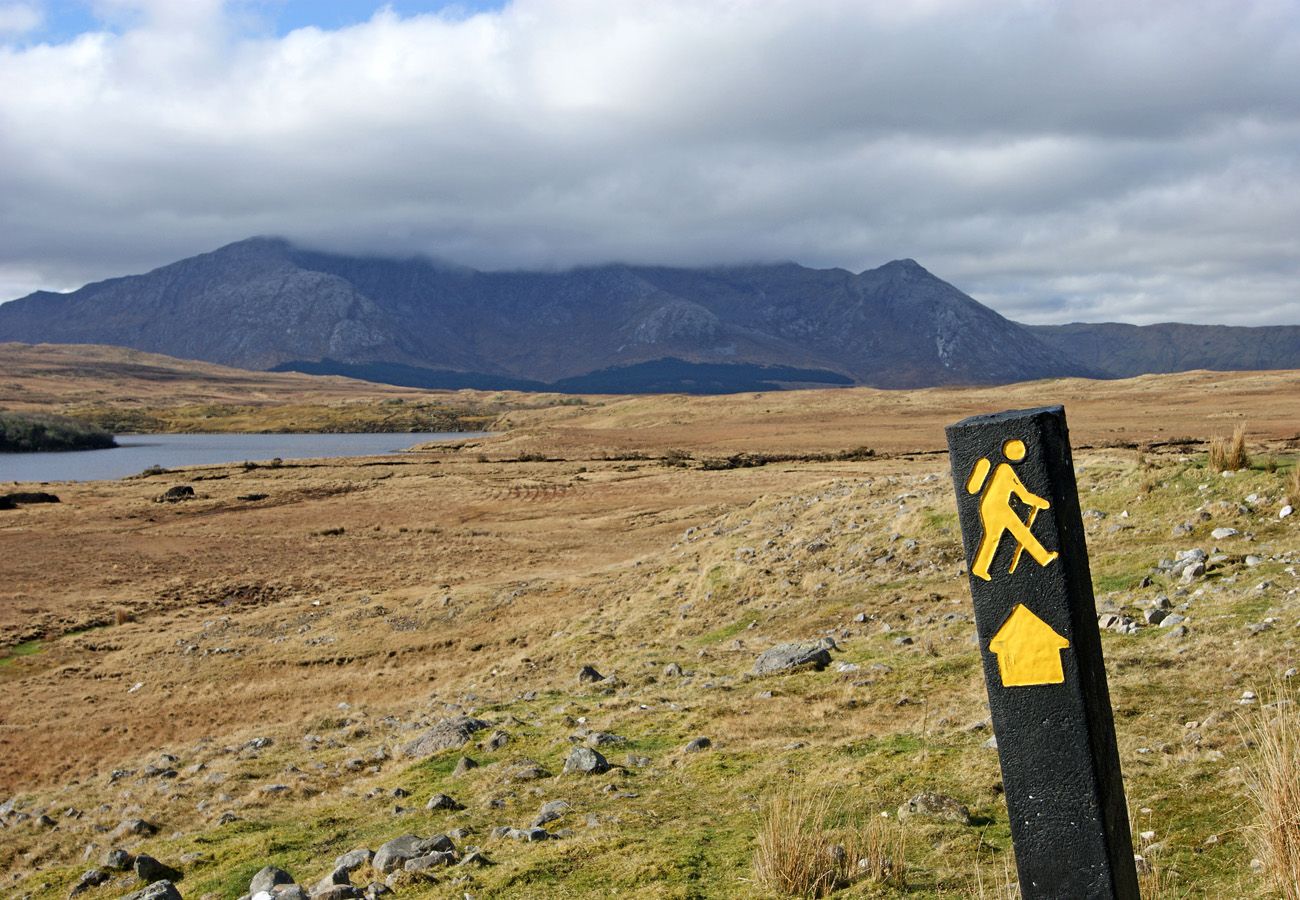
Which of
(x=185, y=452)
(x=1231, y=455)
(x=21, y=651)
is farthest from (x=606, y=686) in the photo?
(x=185, y=452)

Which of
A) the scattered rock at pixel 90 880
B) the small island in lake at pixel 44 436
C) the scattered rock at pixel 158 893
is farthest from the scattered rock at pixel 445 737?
the small island in lake at pixel 44 436

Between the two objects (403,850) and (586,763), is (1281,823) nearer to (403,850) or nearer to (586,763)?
(403,850)

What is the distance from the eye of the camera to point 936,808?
253 inches

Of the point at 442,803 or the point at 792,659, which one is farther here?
the point at 792,659

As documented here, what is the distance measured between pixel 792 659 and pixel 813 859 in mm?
6975

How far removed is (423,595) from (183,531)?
22.0 m

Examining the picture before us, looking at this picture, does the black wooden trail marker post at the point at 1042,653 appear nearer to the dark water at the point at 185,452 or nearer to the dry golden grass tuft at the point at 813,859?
the dry golden grass tuft at the point at 813,859

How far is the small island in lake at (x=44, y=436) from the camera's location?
346ft

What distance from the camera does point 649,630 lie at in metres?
18.1

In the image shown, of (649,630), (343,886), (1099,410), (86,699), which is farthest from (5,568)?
(1099,410)

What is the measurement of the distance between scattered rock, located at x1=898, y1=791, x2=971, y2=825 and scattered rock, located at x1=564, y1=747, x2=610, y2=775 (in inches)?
129

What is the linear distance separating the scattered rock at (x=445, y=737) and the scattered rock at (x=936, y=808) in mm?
5899

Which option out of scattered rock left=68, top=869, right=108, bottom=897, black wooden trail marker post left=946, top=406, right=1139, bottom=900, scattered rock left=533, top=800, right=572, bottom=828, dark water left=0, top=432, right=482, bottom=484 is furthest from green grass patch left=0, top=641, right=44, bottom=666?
dark water left=0, top=432, right=482, bottom=484

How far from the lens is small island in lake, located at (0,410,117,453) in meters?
106
